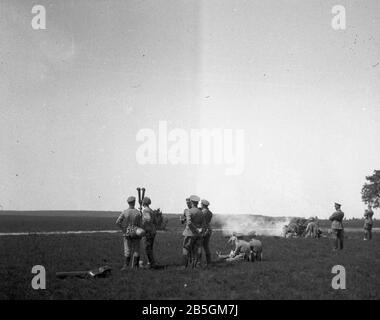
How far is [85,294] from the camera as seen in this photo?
32.7ft

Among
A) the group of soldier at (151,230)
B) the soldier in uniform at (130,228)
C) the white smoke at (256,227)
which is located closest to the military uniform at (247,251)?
the group of soldier at (151,230)

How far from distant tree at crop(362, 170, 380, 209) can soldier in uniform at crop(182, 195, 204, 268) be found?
79.0 m

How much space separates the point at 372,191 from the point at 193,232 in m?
80.9

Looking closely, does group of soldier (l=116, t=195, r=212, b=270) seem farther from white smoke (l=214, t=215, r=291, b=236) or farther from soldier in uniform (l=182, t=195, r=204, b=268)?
white smoke (l=214, t=215, r=291, b=236)

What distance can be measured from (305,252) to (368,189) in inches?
2941

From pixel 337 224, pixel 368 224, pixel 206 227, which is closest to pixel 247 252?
pixel 206 227

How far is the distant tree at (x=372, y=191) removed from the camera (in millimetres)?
85500

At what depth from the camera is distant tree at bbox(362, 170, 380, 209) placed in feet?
281

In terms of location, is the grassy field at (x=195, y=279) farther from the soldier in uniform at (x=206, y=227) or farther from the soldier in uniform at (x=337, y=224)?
the soldier in uniform at (x=337, y=224)

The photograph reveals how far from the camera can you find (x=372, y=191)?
86062mm

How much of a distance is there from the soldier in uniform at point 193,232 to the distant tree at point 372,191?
79.0 m
